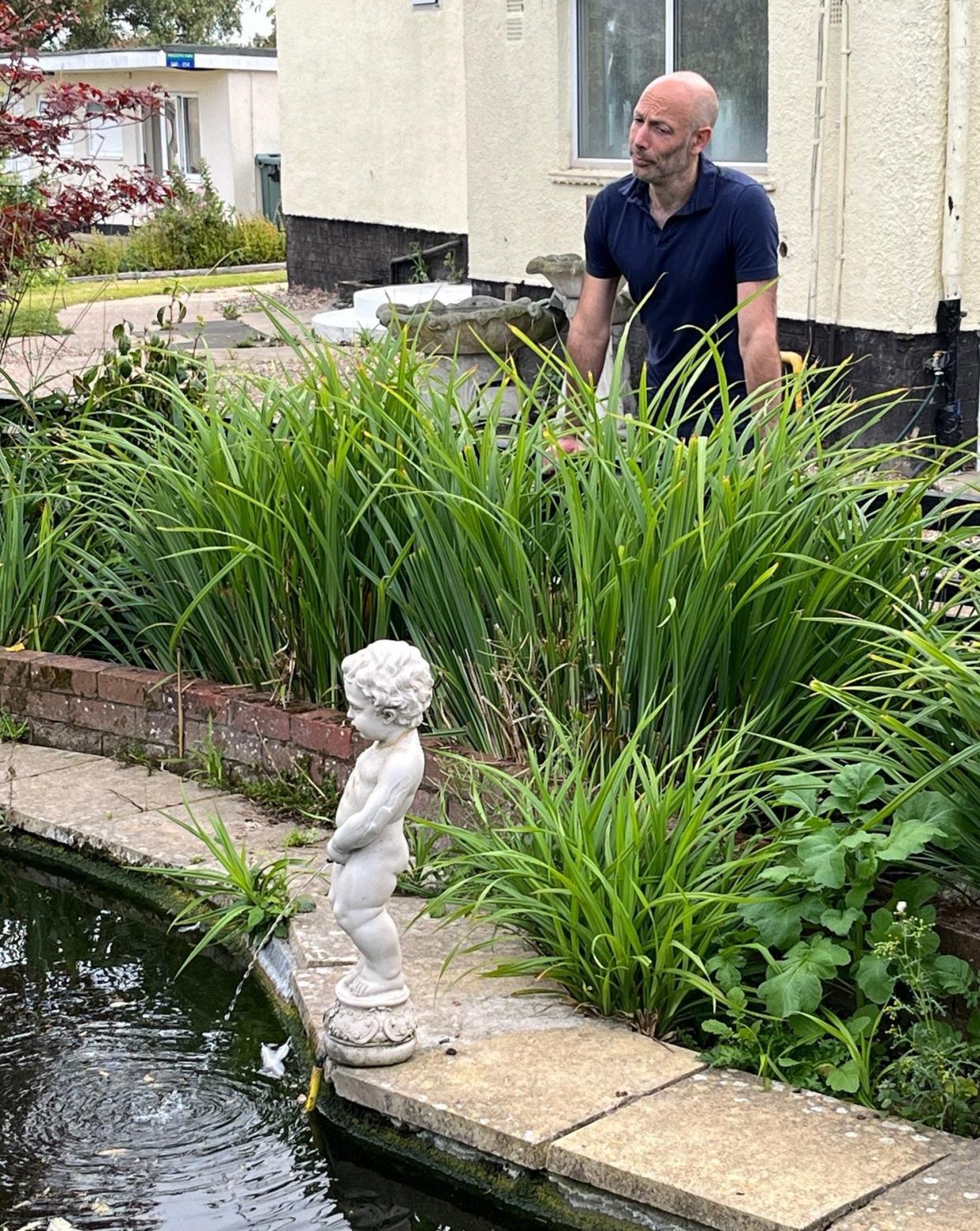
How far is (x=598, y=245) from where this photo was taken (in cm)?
553

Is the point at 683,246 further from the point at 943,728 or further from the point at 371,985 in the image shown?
the point at 371,985

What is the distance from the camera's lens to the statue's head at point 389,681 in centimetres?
340

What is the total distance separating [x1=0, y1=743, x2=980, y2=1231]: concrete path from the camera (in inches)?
117

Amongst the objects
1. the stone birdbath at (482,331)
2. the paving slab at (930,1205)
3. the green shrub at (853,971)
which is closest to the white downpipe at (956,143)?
the stone birdbath at (482,331)

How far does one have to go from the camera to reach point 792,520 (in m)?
4.26

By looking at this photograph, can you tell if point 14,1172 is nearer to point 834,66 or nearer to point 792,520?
point 792,520

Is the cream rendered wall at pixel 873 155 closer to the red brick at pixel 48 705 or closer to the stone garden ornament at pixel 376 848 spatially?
the red brick at pixel 48 705

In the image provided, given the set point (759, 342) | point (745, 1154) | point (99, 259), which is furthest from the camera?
point (99, 259)

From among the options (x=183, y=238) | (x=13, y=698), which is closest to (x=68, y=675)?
(x=13, y=698)

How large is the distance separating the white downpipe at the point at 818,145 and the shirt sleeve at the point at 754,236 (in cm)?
437

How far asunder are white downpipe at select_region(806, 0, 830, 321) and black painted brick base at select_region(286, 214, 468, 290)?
6.77 metres

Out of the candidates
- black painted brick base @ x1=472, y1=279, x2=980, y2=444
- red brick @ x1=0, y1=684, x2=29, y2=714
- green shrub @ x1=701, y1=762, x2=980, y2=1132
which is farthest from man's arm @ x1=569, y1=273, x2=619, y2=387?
black painted brick base @ x1=472, y1=279, x2=980, y2=444

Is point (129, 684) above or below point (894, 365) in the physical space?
below

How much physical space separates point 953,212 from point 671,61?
295 centimetres
